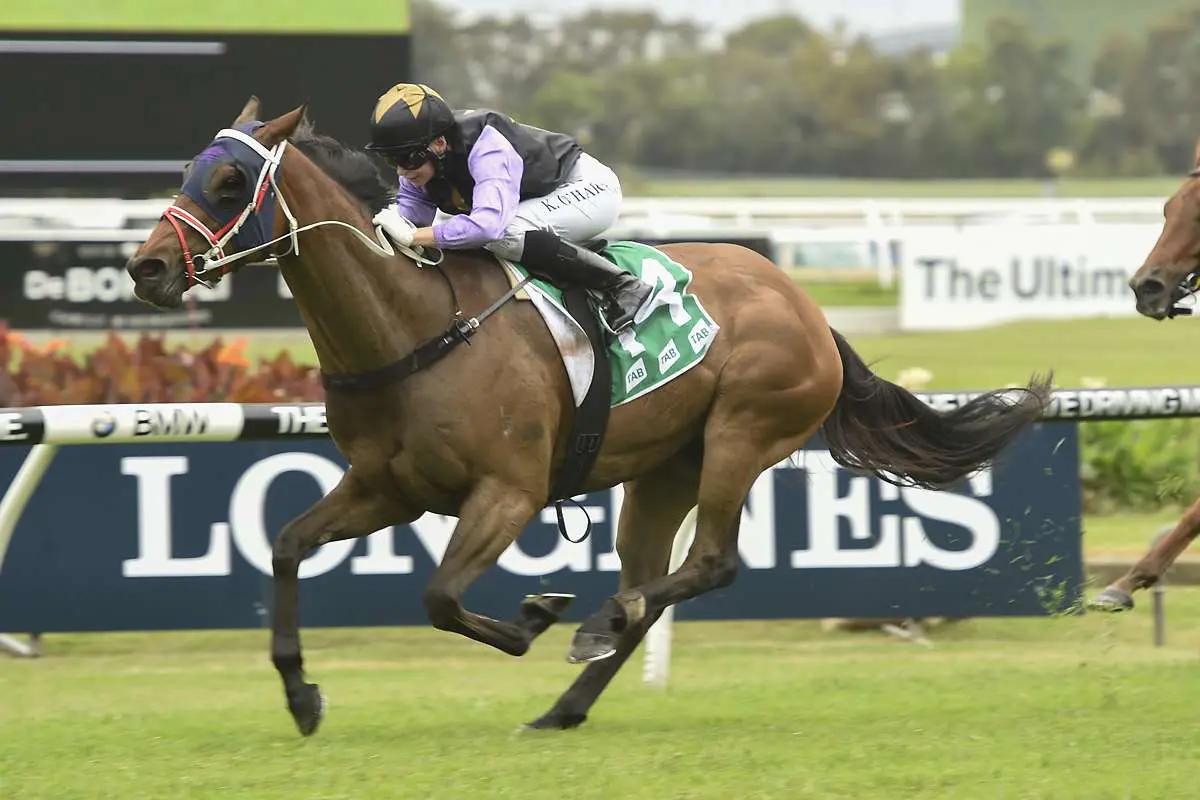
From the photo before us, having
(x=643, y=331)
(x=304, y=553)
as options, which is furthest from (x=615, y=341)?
(x=304, y=553)

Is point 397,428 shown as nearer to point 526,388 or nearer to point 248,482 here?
point 526,388

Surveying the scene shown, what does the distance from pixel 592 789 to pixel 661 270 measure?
172cm

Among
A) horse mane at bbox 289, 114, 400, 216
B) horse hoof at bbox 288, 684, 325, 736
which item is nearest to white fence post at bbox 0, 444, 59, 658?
horse hoof at bbox 288, 684, 325, 736

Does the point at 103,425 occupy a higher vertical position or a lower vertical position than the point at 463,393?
lower

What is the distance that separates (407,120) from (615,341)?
2.91ft

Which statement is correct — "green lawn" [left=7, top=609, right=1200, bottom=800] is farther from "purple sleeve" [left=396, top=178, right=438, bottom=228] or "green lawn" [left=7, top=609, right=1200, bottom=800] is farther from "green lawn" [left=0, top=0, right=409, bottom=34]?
"green lawn" [left=0, top=0, right=409, bottom=34]

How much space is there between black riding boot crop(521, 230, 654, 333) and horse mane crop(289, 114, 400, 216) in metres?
0.43

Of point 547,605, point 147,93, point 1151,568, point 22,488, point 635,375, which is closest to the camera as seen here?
point 547,605

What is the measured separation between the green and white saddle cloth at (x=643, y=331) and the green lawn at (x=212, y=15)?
7.73 m

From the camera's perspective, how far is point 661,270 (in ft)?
19.2

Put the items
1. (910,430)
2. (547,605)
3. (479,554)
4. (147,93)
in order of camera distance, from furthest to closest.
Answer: (147,93)
(910,430)
(547,605)
(479,554)

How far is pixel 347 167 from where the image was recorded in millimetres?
5434

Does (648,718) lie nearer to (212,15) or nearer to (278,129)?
(278,129)

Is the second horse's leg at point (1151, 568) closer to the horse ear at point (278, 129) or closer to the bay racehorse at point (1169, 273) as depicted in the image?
the bay racehorse at point (1169, 273)
